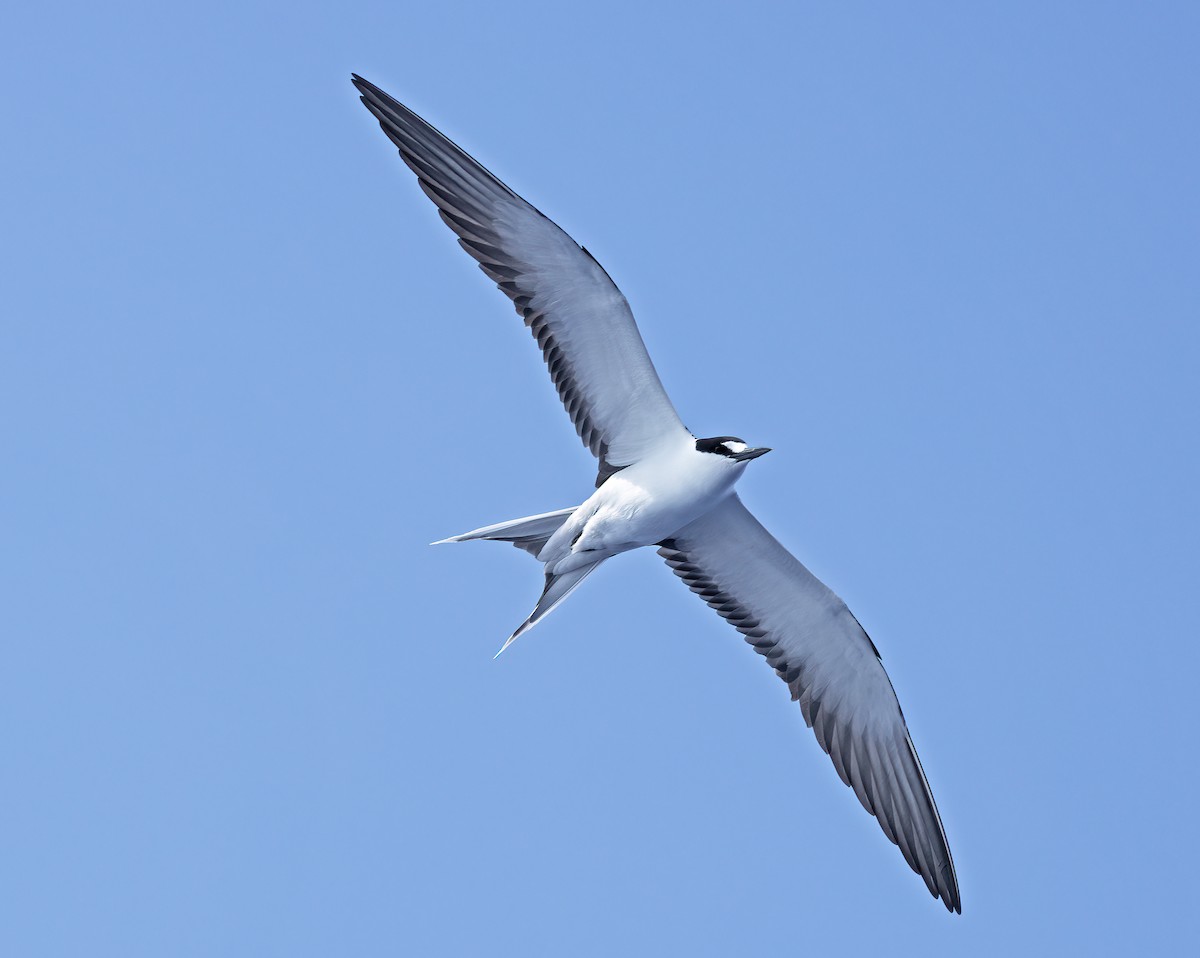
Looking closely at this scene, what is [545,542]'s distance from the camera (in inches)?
518

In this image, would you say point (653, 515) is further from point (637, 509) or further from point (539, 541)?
point (539, 541)

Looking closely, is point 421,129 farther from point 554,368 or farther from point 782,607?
point 782,607

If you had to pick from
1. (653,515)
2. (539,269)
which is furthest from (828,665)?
(539,269)

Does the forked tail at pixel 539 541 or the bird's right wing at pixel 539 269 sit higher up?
the bird's right wing at pixel 539 269

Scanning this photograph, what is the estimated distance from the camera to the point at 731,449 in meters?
12.5

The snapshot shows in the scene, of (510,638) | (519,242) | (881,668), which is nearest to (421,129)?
(519,242)

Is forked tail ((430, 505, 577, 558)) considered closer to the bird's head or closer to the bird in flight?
the bird in flight

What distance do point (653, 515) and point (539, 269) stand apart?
7.84 ft

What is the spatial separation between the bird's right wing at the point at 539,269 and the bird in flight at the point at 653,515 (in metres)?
Answer: 0.01

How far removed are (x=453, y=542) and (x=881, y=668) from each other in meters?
4.37

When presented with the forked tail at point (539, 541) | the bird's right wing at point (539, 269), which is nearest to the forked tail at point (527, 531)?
the forked tail at point (539, 541)

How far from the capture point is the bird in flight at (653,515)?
1233 centimetres

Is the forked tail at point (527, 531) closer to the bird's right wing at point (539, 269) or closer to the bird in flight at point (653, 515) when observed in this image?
the bird in flight at point (653, 515)

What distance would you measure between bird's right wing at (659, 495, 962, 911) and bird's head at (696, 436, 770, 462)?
1029mm
